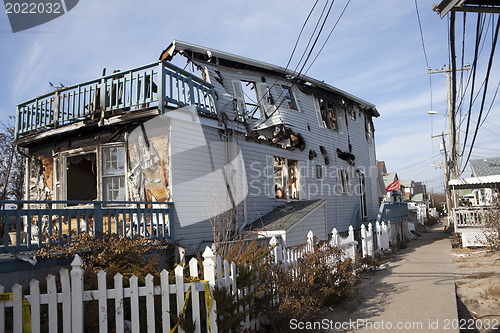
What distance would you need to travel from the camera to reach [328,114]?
1881cm

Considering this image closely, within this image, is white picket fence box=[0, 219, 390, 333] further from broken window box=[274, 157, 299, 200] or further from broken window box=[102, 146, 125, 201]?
broken window box=[274, 157, 299, 200]

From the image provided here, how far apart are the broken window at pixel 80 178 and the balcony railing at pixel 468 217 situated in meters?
15.3

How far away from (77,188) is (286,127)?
307 inches

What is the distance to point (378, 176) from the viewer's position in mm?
25062

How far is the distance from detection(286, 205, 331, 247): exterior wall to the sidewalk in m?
2.40

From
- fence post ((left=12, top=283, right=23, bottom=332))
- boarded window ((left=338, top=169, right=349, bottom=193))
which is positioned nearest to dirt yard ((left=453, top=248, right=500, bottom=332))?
fence post ((left=12, top=283, right=23, bottom=332))

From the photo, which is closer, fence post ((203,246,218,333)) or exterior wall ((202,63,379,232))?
fence post ((203,246,218,333))

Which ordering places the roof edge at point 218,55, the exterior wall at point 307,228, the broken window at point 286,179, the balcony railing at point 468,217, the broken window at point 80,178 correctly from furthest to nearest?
the balcony railing at point 468,217 → the broken window at point 286,179 → the roof edge at point 218,55 → the exterior wall at point 307,228 → the broken window at point 80,178

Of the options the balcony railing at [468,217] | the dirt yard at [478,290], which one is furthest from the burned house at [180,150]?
the balcony railing at [468,217]

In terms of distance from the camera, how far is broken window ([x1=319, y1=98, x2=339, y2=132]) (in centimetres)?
1869

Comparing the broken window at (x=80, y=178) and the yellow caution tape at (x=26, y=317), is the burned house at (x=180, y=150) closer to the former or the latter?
the broken window at (x=80, y=178)

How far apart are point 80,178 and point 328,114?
11837 millimetres

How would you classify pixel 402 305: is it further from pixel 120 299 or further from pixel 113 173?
pixel 113 173

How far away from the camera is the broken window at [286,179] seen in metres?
14.6
